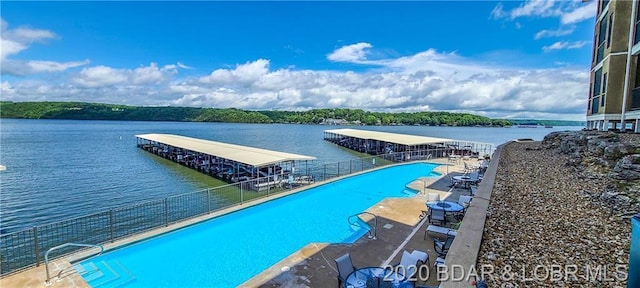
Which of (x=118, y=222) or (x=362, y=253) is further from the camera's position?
(x=118, y=222)

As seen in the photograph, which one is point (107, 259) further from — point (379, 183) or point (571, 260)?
point (379, 183)

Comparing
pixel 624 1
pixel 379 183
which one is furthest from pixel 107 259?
pixel 624 1

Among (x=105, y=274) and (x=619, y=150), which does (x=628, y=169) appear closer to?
(x=619, y=150)

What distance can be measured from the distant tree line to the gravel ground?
158337 mm

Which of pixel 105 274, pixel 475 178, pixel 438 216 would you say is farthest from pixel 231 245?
pixel 475 178

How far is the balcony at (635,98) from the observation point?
1344 centimetres

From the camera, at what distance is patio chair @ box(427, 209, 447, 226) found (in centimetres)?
924

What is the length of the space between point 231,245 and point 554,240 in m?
8.14

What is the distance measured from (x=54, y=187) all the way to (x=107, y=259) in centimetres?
1615

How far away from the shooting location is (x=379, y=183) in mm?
18828

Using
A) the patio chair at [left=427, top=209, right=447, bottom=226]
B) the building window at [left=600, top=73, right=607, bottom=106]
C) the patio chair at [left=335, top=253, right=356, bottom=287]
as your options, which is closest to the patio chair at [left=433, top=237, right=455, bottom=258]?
the patio chair at [left=427, top=209, right=447, bottom=226]

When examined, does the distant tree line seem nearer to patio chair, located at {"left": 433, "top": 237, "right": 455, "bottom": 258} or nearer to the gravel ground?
patio chair, located at {"left": 433, "top": 237, "right": 455, "bottom": 258}

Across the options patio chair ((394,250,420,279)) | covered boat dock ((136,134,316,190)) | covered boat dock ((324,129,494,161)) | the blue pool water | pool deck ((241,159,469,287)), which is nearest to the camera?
patio chair ((394,250,420,279))

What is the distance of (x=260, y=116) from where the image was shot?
556 feet
